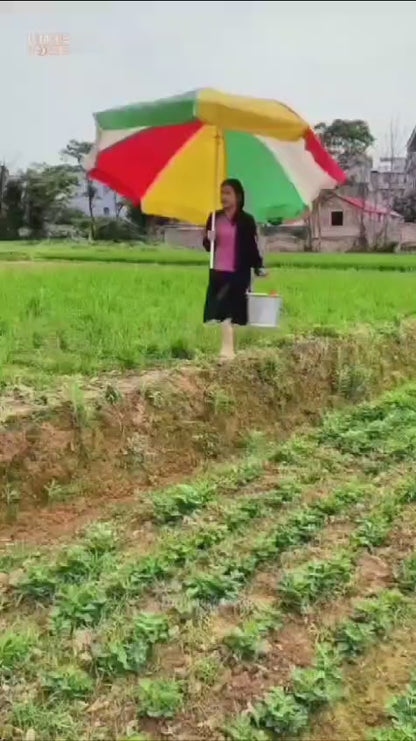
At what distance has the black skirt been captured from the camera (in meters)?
4.84

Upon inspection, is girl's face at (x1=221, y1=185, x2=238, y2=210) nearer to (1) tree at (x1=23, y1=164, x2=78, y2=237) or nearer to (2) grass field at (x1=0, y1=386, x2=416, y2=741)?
(1) tree at (x1=23, y1=164, x2=78, y2=237)

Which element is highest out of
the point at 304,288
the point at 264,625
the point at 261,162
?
the point at 261,162

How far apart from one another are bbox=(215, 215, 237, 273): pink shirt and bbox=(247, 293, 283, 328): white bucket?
217 millimetres

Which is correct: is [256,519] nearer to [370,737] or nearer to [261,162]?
[370,737]

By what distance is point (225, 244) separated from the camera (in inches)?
189

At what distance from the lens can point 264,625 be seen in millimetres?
2408

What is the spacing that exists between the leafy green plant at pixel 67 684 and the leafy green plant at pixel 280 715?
1.37 feet

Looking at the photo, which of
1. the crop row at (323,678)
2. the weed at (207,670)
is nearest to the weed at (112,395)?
the crop row at (323,678)

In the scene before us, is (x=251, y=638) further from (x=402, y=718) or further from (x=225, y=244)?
(x=225, y=244)

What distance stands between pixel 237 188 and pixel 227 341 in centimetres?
90

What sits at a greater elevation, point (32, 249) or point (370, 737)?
point (32, 249)

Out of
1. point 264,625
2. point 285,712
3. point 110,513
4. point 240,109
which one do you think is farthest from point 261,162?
point 285,712

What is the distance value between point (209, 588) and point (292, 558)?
0.39 metres

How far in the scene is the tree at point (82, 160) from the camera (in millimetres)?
5113
